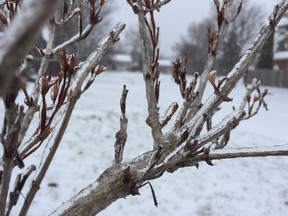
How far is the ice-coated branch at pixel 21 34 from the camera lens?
451mm

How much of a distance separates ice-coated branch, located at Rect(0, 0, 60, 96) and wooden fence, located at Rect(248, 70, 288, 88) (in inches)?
1161

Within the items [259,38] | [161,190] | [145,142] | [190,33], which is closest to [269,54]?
[190,33]

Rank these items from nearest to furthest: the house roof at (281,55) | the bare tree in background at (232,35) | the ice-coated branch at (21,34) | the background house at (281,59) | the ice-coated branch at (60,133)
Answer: the ice-coated branch at (21,34), the ice-coated branch at (60,133), the bare tree in background at (232,35), the house roof at (281,55), the background house at (281,59)

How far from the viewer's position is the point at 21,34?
460mm

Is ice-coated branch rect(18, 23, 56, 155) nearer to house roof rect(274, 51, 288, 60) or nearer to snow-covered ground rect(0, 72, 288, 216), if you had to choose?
snow-covered ground rect(0, 72, 288, 216)

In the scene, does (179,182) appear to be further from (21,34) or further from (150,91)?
(21,34)

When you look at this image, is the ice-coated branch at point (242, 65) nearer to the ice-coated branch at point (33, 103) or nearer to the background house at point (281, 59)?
the ice-coated branch at point (33, 103)

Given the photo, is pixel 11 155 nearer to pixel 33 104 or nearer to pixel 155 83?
pixel 33 104

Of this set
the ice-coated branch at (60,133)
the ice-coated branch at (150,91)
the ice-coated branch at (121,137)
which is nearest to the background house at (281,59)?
the ice-coated branch at (150,91)

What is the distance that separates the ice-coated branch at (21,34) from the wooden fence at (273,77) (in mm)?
29486

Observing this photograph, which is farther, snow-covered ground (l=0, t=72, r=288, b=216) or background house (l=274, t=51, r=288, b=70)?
background house (l=274, t=51, r=288, b=70)

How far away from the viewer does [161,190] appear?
5.63m

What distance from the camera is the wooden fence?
93.2 feet

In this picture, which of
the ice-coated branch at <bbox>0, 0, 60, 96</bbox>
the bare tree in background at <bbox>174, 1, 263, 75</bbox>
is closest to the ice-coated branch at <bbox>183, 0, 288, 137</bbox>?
the ice-coated branch at <bbox>0, 0, 60, 96</bbox>
